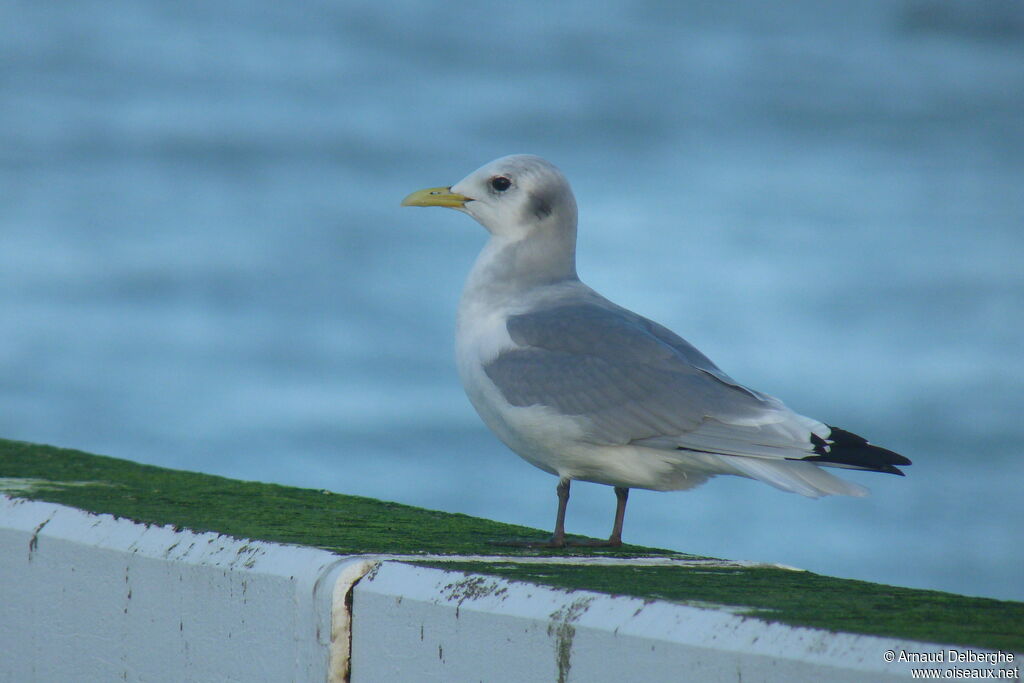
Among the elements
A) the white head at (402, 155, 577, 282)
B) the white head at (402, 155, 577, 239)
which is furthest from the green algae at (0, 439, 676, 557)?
the white head at (402, 155, 577, 239)

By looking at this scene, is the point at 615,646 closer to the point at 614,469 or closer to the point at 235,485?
the point at 614,469

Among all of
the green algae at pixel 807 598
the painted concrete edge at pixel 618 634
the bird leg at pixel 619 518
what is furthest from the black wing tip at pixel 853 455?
the painted concrete edge at pixel 618 634

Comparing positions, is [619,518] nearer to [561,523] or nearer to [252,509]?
[561,523]

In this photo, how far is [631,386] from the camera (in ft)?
11.7

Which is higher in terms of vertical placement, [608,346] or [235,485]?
[608,346]

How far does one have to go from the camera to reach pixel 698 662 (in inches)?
83.2

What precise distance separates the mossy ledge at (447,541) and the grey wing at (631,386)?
1.02ft

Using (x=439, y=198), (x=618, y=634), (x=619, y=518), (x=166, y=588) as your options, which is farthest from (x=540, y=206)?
(x=618, y=634)

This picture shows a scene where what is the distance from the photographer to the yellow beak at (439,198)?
4219mm

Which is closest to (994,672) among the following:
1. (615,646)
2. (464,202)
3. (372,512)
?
(615,646)

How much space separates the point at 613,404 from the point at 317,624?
1159mm

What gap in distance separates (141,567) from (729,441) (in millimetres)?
1382

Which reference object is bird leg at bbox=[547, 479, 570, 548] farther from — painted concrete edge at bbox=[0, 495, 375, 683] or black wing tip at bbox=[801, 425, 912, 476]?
painted concrete edge at bbox=[0, 495, 375, 683]

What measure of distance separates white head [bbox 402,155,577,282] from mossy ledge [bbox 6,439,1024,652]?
749mm
